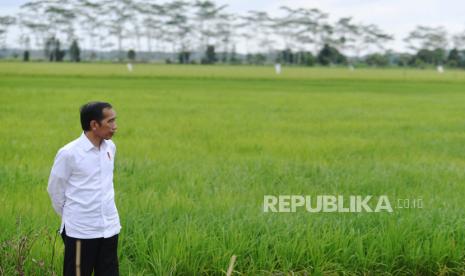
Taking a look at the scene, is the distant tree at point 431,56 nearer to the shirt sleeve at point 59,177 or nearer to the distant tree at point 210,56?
the distant tree at point 210,56

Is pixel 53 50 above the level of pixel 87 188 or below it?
above

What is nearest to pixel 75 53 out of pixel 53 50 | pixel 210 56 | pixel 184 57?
pixel 53 50

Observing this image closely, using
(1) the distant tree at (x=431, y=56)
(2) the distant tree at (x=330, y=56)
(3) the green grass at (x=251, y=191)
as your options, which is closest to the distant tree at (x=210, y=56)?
(2) the distant tree at (x=330, y=56)

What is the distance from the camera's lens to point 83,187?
2523mm

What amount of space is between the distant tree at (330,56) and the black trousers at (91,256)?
66554 mm

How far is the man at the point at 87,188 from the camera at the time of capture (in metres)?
2.49

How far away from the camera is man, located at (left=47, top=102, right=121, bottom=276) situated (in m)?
2.49

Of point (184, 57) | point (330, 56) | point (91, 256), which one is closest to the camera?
point (91, 256)

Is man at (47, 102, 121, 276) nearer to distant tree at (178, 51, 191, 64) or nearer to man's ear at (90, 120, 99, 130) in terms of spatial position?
man's ear at (90, 120, 99, 130)

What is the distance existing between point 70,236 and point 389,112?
11.9 metres

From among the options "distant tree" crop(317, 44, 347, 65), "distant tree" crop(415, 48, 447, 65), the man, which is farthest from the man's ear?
"distant tree" crop(415, 48, 447, 65)

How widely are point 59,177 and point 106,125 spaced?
32 centimetres

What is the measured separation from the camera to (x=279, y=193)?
486 centimetres

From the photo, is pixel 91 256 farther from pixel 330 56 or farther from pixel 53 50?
pixel 330 56
